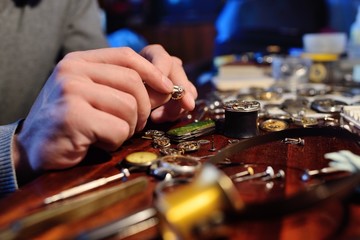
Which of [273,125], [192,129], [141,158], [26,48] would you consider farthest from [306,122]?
[26,48]

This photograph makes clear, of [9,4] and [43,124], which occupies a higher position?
[9,4]

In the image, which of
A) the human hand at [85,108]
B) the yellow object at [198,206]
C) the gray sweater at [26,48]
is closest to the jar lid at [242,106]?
the human hand at [85,108]

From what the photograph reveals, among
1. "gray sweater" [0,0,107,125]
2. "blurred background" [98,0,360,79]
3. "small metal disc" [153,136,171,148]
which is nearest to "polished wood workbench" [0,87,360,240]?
"small metal disc" [153,136,171,148]

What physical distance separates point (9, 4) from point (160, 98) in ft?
1.99

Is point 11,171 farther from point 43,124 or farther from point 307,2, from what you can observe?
point 307,2

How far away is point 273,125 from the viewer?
0.62 m

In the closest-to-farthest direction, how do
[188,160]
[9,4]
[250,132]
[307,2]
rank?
[188,160], [250,132], [9,4], [307,2]

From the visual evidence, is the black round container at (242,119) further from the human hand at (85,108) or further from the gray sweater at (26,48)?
the gray sweater at (26,48)

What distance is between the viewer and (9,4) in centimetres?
98

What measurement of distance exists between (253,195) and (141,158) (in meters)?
0.15


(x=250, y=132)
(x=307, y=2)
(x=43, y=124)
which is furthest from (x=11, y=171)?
(x=307, y=2)

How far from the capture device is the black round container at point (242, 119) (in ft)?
1.86

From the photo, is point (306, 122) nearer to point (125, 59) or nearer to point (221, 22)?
point (125, 59)

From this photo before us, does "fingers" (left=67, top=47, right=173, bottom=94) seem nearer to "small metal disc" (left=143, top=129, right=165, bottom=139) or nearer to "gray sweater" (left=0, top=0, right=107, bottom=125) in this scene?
"small metal disc" (left=143, top=129, right=165, bottom=139)
